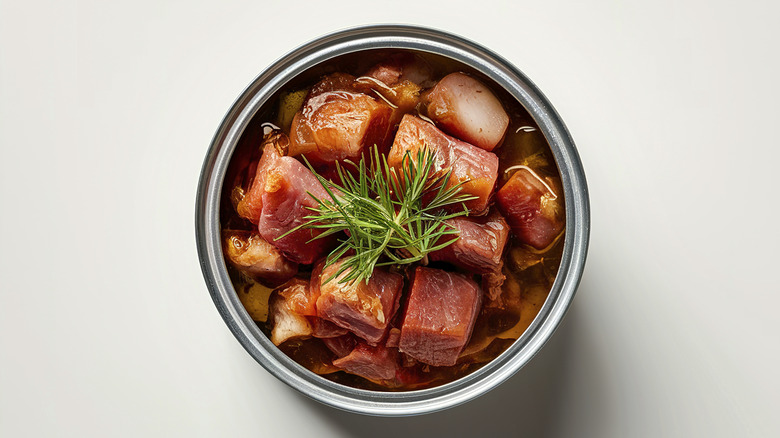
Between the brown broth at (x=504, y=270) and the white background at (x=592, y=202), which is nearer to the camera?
the brown broth at (x=504, y=270)

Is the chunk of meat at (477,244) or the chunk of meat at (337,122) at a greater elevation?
the chunk of meat at (337,122)

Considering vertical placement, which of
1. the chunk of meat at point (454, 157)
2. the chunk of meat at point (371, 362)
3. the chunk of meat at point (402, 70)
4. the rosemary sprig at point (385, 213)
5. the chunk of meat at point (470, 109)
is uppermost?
the chunk of meat at point (402, 70)

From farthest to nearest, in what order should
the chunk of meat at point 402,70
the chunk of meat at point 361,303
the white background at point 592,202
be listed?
the white background at point 592,202 < the chunk of meat at point 402,70 < the chunk of meat at point 361,303

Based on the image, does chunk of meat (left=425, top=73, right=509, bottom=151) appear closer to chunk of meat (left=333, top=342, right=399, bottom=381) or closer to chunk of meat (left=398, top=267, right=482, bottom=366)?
chunk of meat (left=398, top=267, right=482, bottom=366)

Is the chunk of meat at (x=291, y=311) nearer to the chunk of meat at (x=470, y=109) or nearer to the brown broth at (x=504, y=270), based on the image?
the brown broth at (x=504, y=270)

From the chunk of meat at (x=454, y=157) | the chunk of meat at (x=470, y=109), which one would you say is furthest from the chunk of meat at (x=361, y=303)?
the chunk of meat at (x=470, y=109)

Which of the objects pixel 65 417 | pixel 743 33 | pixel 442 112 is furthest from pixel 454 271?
pixel 65 417
